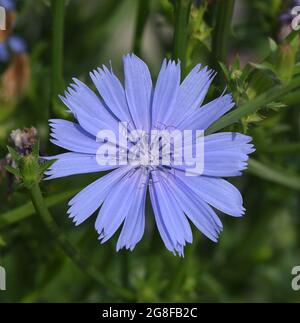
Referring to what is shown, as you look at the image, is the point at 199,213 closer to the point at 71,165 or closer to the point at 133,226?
the point at 133,226

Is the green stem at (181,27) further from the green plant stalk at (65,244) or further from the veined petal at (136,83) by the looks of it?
the green plant stalk at (65,244)

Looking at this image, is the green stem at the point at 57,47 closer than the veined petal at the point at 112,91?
No

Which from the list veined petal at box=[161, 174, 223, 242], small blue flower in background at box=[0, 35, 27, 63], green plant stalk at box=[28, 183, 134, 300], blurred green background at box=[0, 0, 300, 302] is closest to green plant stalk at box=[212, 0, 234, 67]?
blurred green background at box=[0, 0, 300, 302]

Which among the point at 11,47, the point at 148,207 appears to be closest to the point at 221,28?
the point at 11,47

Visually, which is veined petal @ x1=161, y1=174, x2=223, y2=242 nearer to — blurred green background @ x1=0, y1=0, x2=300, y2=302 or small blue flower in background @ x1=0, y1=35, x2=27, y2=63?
blurred green background @ x1=0, y1=0, x2=300, y2=302

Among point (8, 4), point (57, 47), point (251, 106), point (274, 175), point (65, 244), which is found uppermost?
point (8, 4)

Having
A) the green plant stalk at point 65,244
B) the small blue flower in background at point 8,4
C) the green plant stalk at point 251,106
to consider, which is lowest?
the green plant stalk at point 65,244

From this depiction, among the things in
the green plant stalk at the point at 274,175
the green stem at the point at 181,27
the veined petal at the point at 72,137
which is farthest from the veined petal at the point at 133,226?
the green plant stalk at the point at 274,175
